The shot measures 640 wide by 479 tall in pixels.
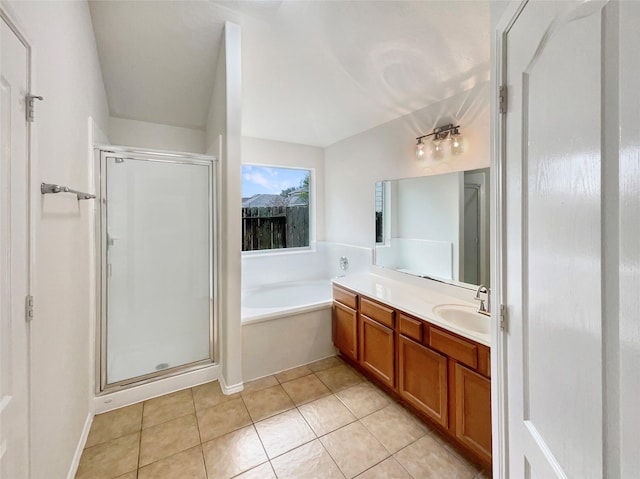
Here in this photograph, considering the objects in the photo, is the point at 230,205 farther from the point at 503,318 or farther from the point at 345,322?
the point at 503,318

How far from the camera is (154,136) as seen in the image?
2926 millimetres

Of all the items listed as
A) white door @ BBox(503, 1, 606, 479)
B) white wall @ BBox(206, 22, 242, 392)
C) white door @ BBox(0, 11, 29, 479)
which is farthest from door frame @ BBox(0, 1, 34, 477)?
white door @ BBox(503, 1, 606, 479)

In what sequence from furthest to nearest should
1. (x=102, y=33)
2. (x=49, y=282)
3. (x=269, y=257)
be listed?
1. (x=269, y=257)
2. (x=102, y=33)
3. (x=49, y=282)

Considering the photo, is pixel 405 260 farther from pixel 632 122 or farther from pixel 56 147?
pixel 56 147

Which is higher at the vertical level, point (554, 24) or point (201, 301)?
point (554, 24)

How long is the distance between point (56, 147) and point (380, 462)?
234 cm

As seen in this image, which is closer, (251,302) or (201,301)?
(201,301)

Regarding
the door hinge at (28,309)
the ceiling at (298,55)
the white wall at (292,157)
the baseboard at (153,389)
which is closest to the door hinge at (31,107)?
the door hinge at (28,309)

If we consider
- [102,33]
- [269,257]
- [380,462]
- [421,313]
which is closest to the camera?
[380,462]

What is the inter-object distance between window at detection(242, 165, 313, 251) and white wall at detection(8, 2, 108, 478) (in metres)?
1.85


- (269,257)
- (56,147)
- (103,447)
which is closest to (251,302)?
(269,257)

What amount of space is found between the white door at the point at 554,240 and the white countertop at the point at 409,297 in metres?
0.75

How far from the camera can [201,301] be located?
2.48 m

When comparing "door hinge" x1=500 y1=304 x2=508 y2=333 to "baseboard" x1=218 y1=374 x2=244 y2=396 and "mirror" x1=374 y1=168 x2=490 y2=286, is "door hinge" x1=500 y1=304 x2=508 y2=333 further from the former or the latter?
"baseboard" x1=218 y1=374 x2=244 y2=396
